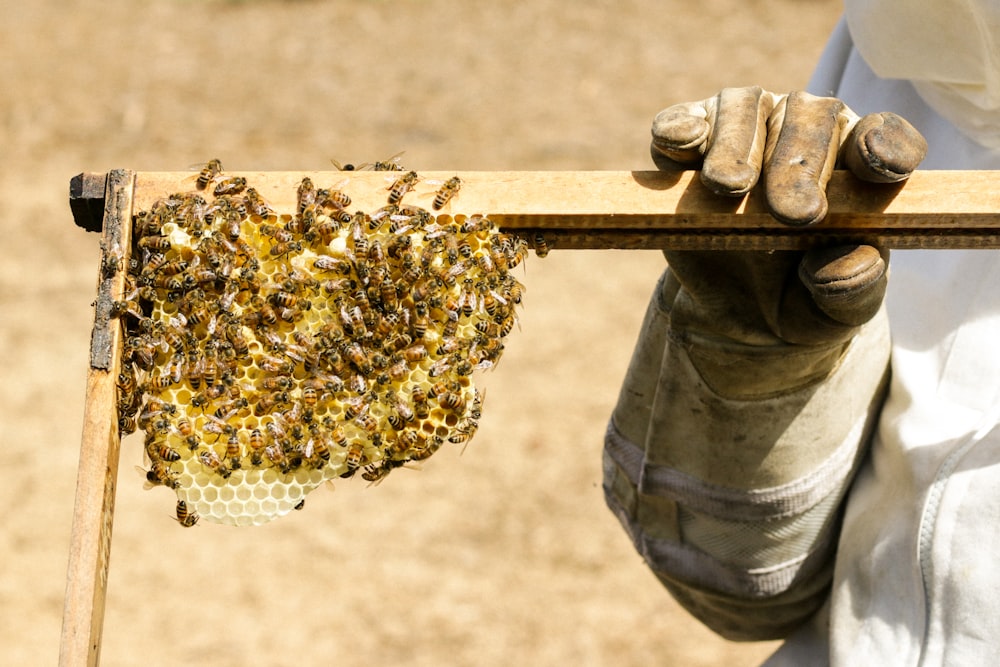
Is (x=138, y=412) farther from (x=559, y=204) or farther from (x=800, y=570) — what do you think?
(x=800, y=570)

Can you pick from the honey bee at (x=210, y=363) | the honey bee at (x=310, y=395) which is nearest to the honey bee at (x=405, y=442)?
the honey bee at (x=310, y=395)

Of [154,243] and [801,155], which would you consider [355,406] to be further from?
[801,155]

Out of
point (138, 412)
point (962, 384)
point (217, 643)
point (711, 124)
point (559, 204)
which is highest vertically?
point (711, 124)

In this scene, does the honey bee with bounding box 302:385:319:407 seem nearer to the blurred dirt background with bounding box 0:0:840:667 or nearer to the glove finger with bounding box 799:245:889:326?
the glove finger with bounding box 799:245:889:326

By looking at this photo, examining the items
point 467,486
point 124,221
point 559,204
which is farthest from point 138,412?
point 467,486

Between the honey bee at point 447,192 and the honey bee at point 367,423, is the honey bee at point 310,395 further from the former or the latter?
the honey bee at point 447,192

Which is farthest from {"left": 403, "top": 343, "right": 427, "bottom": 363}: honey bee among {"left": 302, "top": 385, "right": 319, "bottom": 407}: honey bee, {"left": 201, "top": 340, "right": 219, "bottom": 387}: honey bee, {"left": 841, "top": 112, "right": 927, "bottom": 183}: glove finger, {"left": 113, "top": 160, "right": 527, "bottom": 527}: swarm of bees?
{"left": 841, "top": 112, "right": 927, "bottom": 183}: glove finger
